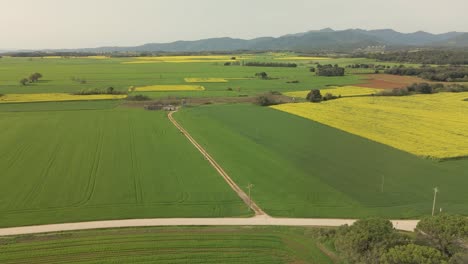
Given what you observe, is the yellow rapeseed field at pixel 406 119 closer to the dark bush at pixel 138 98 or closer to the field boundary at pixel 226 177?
the field boundary at pixel 226 177

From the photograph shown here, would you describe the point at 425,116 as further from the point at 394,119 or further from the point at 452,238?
the point at 452,238

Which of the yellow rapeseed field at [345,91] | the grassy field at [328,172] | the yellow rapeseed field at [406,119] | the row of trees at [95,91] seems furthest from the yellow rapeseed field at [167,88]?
the grassy field at [328,172]

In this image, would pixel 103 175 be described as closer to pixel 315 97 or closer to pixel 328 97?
pixel 315 97

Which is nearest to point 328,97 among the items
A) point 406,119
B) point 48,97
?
point 406,119

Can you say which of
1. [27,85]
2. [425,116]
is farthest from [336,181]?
[27,85]

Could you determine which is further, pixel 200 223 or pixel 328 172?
Result: pixel 328 172

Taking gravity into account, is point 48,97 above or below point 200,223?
above

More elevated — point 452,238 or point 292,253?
point 452,238
